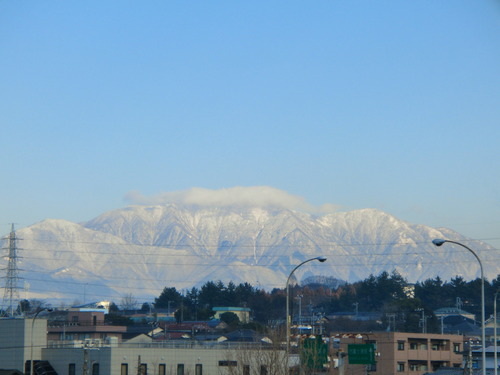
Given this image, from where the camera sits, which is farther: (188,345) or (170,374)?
(188,345)

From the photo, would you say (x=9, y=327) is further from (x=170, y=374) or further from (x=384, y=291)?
(x=384, y=291)

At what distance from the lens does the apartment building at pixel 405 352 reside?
7494 cm

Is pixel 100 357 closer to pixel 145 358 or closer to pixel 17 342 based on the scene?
pixel 145 358

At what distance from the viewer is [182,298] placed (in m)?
169

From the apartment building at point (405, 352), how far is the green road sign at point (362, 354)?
64.0 ft

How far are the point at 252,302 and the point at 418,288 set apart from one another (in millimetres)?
32819

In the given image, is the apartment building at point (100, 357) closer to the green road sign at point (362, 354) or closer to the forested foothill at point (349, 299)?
the green road sign at point (362, 354)

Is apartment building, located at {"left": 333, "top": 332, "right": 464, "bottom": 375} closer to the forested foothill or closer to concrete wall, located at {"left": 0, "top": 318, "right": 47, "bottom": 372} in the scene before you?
concrete wall, located at {"left": 0, "top": 318, "right": 47, "bottom": 372}

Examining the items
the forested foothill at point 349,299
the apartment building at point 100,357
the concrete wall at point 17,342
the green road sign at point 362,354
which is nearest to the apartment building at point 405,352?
the apartment building at point 100,357

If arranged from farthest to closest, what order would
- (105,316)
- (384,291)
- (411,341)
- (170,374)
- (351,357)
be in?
(384,291) → (105,316) → (411,341) → (170,374) → (351,357)

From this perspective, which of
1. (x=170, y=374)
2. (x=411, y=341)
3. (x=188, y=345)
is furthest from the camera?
(x=411, y=341)

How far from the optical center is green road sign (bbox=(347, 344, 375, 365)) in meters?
52.4

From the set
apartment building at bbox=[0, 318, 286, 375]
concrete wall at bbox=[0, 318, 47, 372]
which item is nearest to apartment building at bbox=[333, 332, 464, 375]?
apartment building at bbox=[0, 318, 286, 375]

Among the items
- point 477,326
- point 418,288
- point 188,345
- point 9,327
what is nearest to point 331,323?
point 477,326
